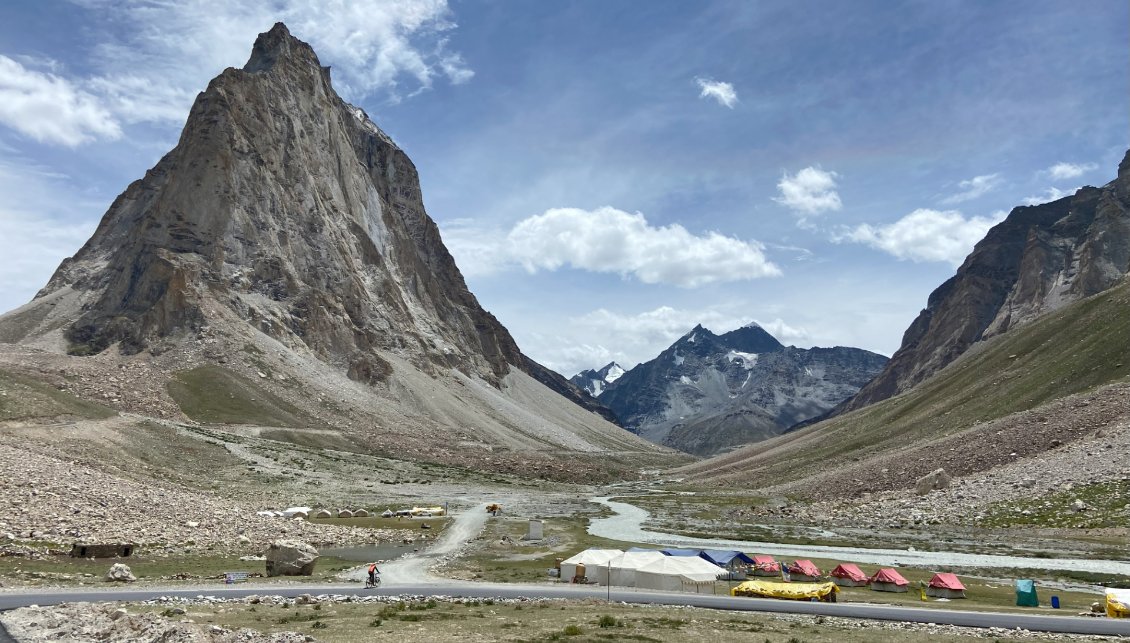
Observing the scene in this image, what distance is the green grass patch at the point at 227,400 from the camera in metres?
157

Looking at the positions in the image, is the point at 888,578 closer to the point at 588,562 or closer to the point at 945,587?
the point at 945,587

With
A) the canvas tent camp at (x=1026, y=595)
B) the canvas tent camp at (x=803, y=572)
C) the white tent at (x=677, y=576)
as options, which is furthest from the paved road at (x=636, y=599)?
the canvas tent camp at (x=803, y=572)

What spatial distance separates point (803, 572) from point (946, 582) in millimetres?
8916

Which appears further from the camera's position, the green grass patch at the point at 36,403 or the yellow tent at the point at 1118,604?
the green grass patch at the point at 36,403

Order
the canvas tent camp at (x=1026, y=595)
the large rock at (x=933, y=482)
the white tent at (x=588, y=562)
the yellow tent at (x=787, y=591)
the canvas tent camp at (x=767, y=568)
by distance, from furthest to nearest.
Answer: the large rock at (x=933, y=482) < the canvas tent camp at (x=767, y=568) < the white tent at (x=588, y=562) < the yellow tent at (x=787, y=591) < the canvas tent camp at (x=1026, y=595)

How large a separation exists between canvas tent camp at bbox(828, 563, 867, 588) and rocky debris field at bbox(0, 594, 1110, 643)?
11140 mm

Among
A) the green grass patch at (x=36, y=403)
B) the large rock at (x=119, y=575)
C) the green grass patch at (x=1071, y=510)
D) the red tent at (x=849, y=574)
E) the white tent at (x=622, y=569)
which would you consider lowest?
the large rock at (x=119, y=575)

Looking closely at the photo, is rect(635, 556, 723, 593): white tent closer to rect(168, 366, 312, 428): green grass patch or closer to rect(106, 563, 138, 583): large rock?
rect(106, 563, 138, 583): large rock

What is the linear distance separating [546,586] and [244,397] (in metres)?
142

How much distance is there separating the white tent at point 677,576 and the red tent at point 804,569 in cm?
625

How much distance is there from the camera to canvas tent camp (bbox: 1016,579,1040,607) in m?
40.2

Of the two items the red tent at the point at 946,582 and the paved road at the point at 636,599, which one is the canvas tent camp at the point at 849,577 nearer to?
the red tent at the point at 946,582

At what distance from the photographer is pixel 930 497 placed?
289 ft

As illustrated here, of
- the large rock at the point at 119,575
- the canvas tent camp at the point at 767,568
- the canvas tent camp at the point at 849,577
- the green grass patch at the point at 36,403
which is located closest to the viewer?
the large rock at the point at 119,575
